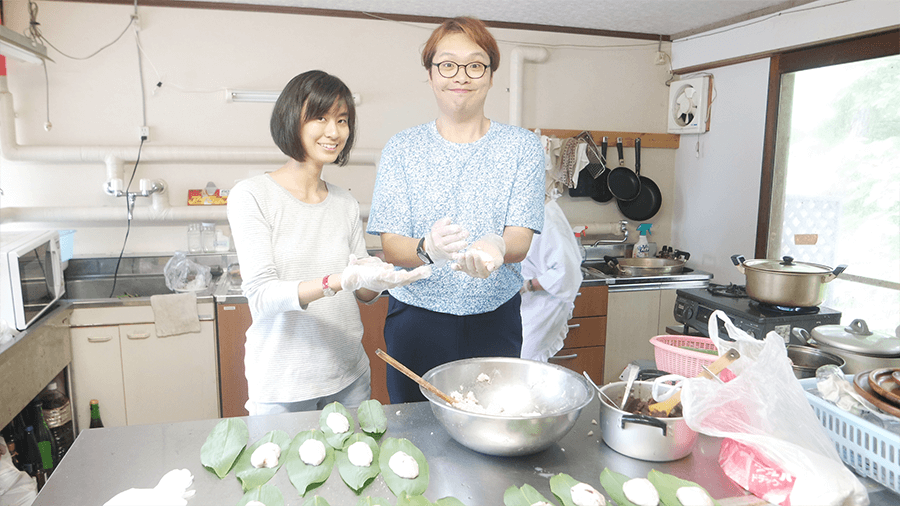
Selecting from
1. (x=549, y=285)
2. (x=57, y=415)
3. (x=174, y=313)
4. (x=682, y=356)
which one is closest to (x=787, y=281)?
(x=549, y=285)

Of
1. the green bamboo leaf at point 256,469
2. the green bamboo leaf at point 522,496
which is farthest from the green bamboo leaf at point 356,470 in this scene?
the green bamboo leaf at point 522,496

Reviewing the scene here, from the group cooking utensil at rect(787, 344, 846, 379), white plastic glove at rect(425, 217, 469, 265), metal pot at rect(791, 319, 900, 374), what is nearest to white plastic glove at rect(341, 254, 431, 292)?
white plastic glove at rect(425, 217, 469, 265)

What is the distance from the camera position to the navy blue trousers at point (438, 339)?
159 cm

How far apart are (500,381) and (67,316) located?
237 cm

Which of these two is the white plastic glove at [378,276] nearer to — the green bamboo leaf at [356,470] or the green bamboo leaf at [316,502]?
the green bamboo leaf at [356,470]

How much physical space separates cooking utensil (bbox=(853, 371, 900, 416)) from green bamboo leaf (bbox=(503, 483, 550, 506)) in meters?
0.65

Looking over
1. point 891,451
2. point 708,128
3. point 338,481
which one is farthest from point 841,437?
point 708,128

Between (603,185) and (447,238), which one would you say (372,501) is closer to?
(447,238)

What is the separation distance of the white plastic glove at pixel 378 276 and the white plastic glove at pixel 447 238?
0.06 metres

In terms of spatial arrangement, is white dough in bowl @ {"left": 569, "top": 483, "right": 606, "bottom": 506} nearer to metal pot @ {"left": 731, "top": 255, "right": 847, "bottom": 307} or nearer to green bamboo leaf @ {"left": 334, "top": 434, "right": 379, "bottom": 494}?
green bamboo leaf @ {"left": 334, "top": 434, "right": 379, "bottom": 494}

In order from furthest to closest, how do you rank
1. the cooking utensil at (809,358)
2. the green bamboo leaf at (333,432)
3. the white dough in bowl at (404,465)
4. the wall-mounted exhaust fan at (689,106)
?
1. the wall-mounted exhaust fan at (689,106)
2. the cooking utensil at (809,358)
3. the green bamboo leaf at (333,432)
4. the white dough in bowl at (404,465)

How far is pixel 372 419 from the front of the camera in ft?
4.10

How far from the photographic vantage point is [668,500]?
0.98 meters

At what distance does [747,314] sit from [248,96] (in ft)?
9.28
